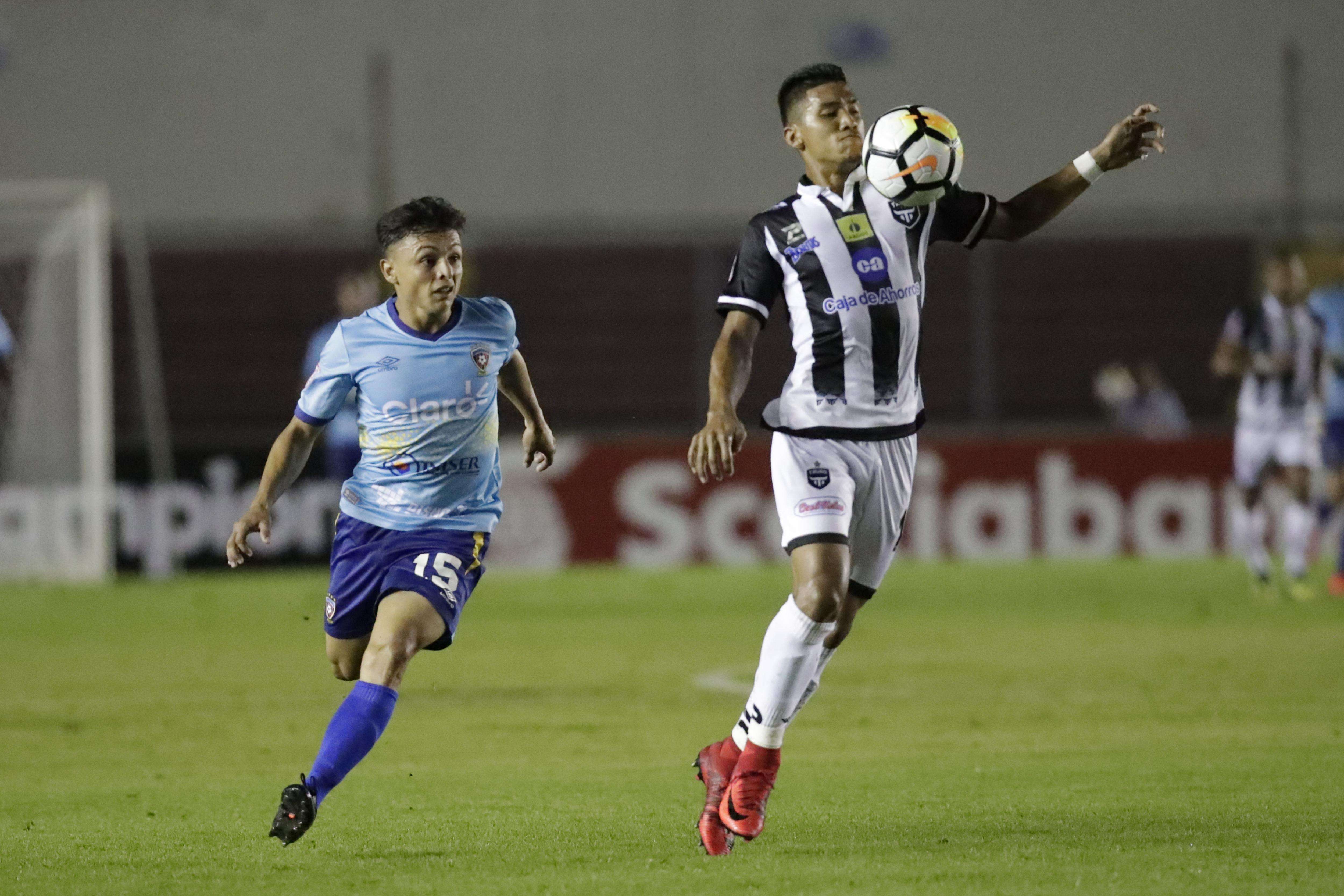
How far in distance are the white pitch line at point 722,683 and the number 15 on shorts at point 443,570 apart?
3.84 m

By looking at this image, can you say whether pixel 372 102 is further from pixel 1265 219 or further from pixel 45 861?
pixel 45 861

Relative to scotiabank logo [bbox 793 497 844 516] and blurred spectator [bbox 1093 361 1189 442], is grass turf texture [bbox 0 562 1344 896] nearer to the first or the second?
scotiabank logo [bbox 793 497 844 516]

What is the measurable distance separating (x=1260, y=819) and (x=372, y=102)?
19051mm

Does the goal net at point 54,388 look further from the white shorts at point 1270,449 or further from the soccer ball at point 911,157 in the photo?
the soccer ball at point 911,157

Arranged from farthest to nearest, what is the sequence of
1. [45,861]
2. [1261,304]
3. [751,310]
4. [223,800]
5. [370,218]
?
[370,218] < [1261,304] < [223,800] < [751,310] < [45,861]

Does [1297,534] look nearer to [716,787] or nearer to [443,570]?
[716,787]

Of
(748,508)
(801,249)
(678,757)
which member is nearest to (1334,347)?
(748,508)

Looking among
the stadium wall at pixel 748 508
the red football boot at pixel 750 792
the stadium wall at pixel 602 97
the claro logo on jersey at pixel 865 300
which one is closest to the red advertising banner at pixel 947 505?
the stadium wall at pixel 748 508

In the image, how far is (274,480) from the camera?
6164 millimetres

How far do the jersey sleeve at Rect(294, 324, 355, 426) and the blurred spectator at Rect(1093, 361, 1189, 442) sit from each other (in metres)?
18.0

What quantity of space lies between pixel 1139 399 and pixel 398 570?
755 inches

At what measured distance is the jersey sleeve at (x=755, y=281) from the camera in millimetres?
6078

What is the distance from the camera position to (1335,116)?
77.4ft

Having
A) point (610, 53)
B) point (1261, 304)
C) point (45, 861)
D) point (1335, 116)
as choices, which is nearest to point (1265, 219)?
point (1335, 116)
